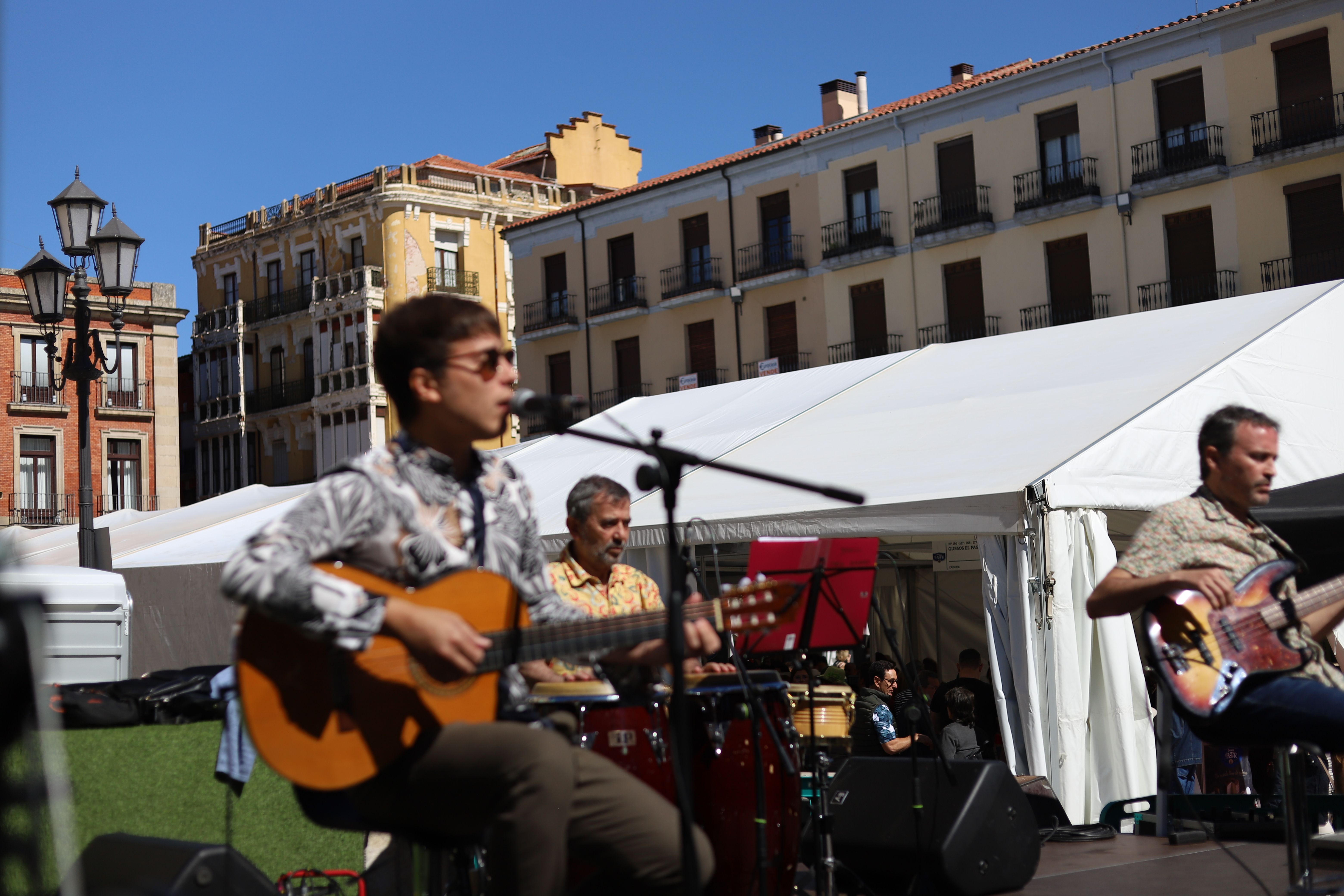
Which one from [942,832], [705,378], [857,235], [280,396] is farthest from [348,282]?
[942,832]

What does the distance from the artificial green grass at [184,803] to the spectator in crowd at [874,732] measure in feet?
12.1

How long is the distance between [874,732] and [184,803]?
4246 millimetres

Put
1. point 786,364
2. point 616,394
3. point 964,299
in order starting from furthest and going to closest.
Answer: point 616,394, point 786,364, point 964,299

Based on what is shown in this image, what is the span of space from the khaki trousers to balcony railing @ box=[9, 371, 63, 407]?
3978cm

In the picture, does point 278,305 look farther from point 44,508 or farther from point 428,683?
point 428,683

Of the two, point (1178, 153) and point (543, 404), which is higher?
point (1178, 153)

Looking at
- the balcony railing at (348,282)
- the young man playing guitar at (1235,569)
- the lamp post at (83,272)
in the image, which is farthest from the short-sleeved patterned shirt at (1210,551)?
the balcony railing at (348,282)

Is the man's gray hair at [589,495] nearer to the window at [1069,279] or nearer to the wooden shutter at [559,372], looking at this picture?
the window at [1069,279]

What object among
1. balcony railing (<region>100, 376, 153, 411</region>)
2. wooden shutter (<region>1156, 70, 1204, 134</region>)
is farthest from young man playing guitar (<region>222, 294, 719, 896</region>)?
balcony railing (<region>100, 376, 153, 411</region>)

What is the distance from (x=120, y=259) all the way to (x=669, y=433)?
5.37 metres

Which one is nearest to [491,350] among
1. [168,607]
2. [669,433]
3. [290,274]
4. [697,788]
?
[697,788]

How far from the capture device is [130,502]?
40.4 meters

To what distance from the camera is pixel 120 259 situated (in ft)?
33.3

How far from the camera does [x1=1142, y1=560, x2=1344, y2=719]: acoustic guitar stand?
3734 millimetres
